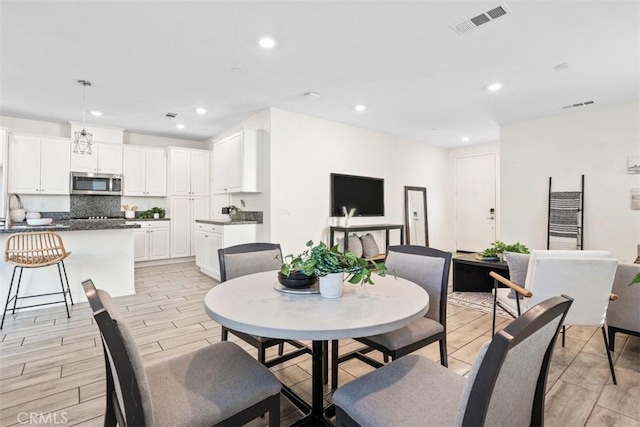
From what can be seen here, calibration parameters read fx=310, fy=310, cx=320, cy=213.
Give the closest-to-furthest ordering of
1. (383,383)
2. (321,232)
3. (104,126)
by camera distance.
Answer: (383,383), (321,232), (104,126)

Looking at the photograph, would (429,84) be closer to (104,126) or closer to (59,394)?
(59,394)

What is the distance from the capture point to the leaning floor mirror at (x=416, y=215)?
665cm

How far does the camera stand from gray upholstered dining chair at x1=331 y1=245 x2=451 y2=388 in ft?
5.51

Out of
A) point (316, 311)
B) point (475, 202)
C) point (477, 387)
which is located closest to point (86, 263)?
point (316, 311)

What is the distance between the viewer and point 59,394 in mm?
1966

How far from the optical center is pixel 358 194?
5.68 metres

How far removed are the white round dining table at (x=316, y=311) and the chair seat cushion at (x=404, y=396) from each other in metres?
0.24

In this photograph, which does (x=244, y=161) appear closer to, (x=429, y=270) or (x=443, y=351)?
(x=429, y=270)

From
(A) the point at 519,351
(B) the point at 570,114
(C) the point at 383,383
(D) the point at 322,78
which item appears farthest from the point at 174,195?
(B) the point at 570,114

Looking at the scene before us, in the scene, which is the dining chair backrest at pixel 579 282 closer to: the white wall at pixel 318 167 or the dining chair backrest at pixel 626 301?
the dining chair backrest at pixel 626 301

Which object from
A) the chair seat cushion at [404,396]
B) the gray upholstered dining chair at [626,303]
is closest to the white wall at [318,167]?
the chair seat cushion at [404,396]

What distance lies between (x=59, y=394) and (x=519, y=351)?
102 inches

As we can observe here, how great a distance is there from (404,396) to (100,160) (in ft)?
21.1

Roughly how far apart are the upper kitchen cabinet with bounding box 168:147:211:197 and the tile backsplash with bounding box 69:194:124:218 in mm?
1047
